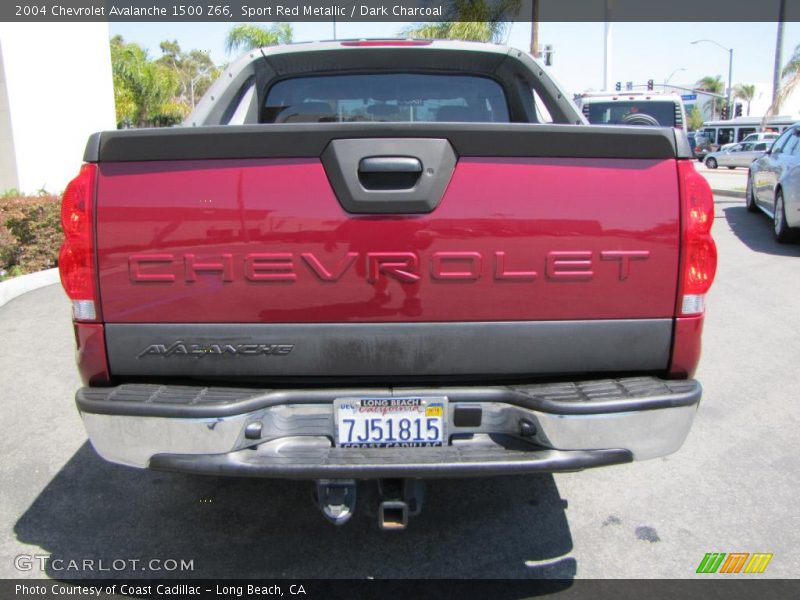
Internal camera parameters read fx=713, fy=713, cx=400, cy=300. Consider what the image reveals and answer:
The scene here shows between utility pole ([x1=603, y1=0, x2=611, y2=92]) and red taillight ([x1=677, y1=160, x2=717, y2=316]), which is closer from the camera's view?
red taillight ([x1=677, y1=160, x2=717, y2=316])

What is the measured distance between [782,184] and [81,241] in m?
9.67

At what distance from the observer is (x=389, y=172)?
2.35 metres

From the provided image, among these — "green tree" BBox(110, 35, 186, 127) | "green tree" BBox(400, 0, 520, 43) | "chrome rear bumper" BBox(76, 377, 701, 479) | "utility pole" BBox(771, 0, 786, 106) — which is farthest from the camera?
"green tree" BBox(110, 35, 186, 127)

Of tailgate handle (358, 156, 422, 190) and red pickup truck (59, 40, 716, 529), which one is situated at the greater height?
tailgate handle (358, 156, 422, 190)

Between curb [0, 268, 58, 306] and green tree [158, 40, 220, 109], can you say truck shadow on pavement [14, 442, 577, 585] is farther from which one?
green tree [158, 40, 220, 109]

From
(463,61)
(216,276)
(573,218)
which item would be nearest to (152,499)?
(216,276)

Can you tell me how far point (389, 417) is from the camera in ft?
7.87

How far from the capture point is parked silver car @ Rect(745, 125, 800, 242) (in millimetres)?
9273

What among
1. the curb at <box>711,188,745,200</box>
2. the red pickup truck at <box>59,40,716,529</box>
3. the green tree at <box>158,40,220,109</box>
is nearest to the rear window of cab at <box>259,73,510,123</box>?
the red pickup truck at <box>59,40,716,529</box>

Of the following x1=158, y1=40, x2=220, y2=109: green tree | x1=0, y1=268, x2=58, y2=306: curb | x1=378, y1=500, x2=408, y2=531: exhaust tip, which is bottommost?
x1=0, y1=268, x2=58, y2=306: curb

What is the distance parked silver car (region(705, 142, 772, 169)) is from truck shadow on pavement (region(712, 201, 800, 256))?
70.9 feet

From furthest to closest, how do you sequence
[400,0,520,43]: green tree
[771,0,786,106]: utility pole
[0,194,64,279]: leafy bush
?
[771,0,786,106]: utility pole < [400,0,520,43]: green tree < [0,194,64,279]: leafy bush

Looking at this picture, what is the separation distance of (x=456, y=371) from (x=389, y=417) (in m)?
0.28

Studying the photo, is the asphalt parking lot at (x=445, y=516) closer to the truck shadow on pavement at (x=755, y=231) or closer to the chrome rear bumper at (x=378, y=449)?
the chrome rear bumper at (x=378, y=449)
